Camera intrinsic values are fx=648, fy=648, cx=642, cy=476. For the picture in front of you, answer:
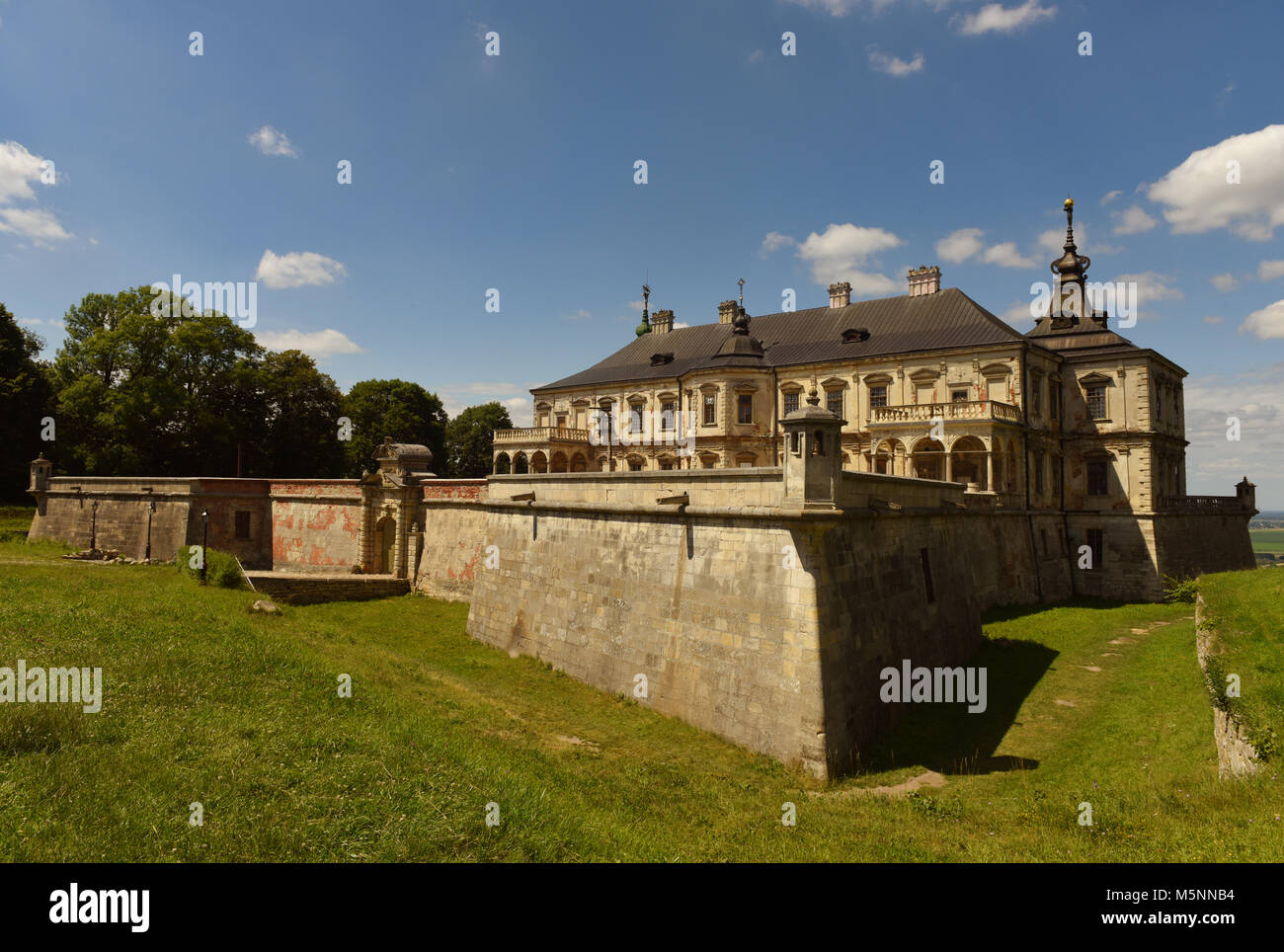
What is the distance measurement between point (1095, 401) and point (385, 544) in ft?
116

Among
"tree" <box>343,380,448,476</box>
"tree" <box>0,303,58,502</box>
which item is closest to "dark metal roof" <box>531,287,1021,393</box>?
"tree" <box>343,380,448,476</box>

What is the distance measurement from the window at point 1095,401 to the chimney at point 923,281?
30.9 ft

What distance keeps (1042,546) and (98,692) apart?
33.2 metres

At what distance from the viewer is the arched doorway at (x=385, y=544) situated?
3087 cm

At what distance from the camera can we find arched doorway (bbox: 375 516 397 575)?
3087 cm

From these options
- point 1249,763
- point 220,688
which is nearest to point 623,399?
point 220,688

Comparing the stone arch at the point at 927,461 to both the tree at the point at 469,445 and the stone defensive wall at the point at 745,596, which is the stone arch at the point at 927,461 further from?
the tree at the point at 469,445

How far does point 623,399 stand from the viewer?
4278cm

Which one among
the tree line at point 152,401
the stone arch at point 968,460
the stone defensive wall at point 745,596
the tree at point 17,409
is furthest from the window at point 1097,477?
the tree at point 17,409

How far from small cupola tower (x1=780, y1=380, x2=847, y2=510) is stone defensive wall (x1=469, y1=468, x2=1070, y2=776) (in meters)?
0.31

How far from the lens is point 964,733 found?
14180 mm

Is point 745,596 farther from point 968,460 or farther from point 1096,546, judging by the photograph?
point 1096,546

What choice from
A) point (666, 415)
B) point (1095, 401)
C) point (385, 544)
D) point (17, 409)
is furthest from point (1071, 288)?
point (17, 409)
